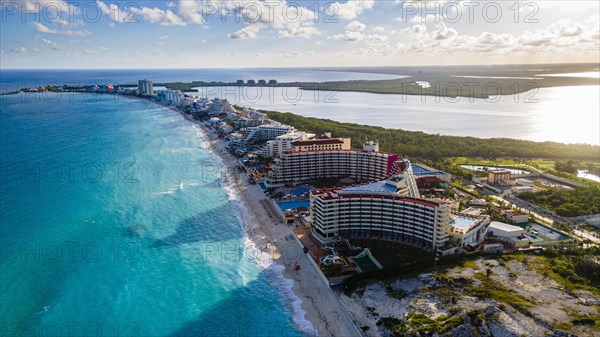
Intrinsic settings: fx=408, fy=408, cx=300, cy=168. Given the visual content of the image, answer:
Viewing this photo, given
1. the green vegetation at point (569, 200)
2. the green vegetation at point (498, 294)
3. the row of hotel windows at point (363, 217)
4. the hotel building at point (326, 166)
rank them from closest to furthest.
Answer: the green vegetation at point (498, 294) → the row of hotel windows at point (363, 217) → the green vegetation at point (569, 200) → the hotel building at point (326, 166)

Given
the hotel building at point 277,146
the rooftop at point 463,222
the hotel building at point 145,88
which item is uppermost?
the hotel building at point 145,88

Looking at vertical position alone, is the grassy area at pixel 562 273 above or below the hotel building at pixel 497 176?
below

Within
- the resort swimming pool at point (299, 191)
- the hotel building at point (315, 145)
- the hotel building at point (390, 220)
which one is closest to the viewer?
the hotel building at point (390, 220)

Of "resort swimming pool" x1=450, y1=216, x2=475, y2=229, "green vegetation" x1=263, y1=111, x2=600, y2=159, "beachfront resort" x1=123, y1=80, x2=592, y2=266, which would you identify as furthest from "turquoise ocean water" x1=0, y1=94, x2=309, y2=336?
"green vegetation" x1=263, y1=111, x2=600, y2=159

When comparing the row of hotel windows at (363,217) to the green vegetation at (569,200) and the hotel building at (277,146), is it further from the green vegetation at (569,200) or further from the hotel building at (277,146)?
the hotel building at (277,146)

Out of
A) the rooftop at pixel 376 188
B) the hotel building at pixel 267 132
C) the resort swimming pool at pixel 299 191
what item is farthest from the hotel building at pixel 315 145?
the rooftop at pixel 376 188

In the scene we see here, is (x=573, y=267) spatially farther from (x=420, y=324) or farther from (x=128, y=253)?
(x=128, y=253)

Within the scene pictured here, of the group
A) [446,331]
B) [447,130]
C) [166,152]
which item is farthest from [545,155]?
[166,152]

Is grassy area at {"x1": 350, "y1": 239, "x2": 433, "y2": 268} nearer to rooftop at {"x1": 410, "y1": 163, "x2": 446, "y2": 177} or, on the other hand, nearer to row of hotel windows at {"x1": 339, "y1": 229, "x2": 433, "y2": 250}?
row of hotel windows at {"x1": 339, "y1": 229, "x2": 433, "y2": 250}
